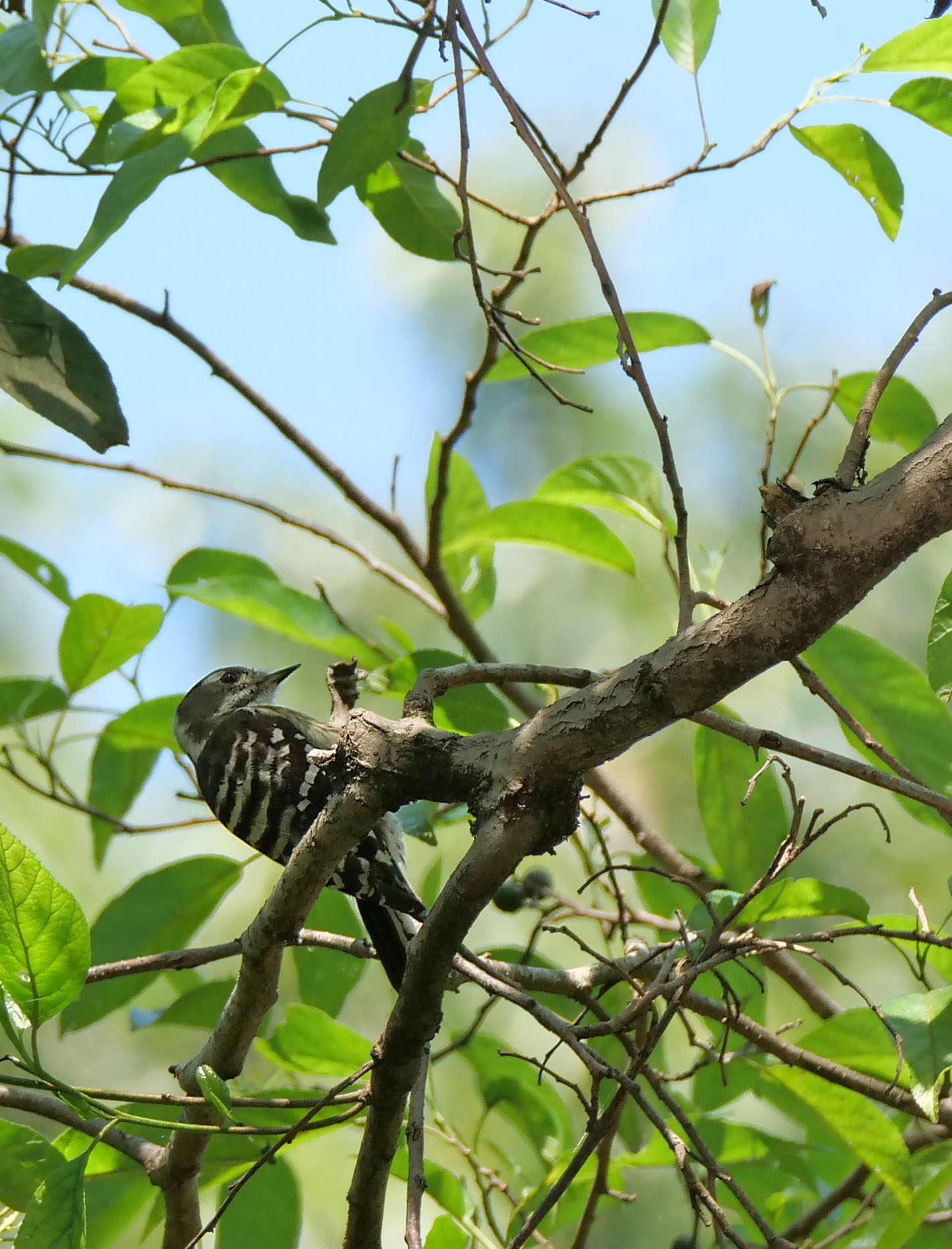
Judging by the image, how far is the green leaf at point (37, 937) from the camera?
40.3 inches

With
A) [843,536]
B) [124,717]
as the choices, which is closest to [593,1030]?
[843,536]

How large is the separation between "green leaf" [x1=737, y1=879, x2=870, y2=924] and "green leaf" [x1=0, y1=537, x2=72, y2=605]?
1.31 meters

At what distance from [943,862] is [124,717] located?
3776 mm

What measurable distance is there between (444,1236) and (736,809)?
792mm

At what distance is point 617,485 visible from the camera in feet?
6.45

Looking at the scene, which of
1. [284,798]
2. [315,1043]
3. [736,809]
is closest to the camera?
[315,1043]

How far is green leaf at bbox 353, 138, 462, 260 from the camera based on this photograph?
184 cm

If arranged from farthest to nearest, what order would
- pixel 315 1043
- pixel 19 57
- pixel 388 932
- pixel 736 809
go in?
pixel 388 932
pixel 736 809
pixel 315 1043
pixel 19 57

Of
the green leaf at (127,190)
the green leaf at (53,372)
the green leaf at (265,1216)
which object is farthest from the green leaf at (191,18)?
the green leaf at (265,1216)

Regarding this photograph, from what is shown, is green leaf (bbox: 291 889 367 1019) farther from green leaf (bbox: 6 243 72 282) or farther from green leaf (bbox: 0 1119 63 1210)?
green leaf (bbox: 6 243 72 282)

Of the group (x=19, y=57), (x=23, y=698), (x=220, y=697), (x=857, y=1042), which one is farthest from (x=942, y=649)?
(x=220, y=697)

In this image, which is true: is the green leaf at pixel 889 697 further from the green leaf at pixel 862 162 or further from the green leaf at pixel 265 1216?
the green leaf at pixel 265 1216

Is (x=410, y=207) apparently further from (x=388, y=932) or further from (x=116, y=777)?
(x=388, y=932)

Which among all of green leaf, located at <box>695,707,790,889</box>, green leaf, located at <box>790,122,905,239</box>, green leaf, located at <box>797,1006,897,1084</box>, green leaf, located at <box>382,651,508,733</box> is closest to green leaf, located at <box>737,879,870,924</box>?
green leaf, located at <box>797,1006,897,1084</box>
